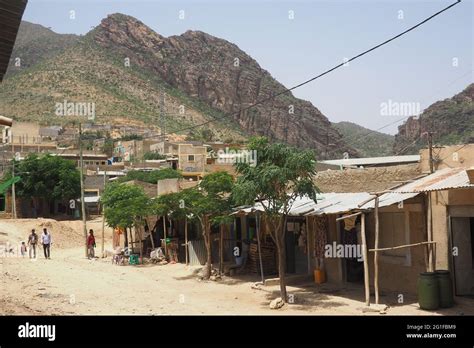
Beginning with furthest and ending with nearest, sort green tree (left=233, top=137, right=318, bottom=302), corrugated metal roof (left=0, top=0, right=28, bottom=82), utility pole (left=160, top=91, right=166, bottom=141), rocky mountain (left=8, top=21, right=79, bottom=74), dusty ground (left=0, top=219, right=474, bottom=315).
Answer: rocky mountain (left=8, top=21, right=79, bottom=74), utility pole (left=160, top=91, right=166, bottom=141), green tree (left=233, top=137, right=318, bottom=302), dusty ground (left=0, top=219, right=474, bottom=315), corrugated metal roof (left=0, top=0, right=28, bottom=82)

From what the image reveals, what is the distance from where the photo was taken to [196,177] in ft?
189

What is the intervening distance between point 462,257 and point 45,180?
43000 mm

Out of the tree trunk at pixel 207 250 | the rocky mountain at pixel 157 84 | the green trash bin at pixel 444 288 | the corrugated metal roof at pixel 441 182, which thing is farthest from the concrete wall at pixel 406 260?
the rocky mountain at pixel 157 84

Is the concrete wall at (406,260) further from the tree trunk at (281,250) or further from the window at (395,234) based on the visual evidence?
the tree trunk at (281,250)

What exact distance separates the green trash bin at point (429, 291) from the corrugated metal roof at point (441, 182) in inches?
75.4

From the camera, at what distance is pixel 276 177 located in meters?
12.4

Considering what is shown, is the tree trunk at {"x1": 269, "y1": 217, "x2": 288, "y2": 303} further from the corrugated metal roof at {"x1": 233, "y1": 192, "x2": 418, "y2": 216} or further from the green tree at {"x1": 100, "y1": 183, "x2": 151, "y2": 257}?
the green tree at {"x1": 100, "y1": 183, "x2": 151, "y2": 257}

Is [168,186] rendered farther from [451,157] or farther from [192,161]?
[192,161]

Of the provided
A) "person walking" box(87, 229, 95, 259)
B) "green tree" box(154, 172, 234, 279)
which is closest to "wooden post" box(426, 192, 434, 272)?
"green tree" box(154, 172, 234, 279)

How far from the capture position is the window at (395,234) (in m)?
13.0

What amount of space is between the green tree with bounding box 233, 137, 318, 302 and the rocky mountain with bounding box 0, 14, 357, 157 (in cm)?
8224

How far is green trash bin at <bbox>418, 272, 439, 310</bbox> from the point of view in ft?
36.1

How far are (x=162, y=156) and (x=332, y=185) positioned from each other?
2372 inches
